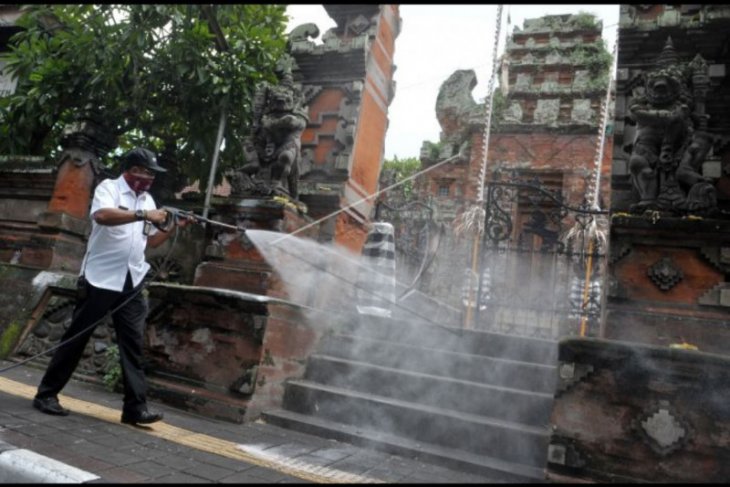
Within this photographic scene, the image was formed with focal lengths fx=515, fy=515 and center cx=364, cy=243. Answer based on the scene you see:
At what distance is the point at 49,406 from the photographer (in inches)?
153

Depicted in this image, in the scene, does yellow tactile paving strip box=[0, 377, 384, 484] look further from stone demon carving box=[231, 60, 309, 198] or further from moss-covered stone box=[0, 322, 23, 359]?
stone demon carving box=[231, 60, 309, 198]

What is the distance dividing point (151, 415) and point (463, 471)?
2.33m

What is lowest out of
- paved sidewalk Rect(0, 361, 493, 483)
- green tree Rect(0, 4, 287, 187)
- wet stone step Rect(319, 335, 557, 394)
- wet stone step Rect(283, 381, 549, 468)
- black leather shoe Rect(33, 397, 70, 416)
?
paved sidewalk Rect(0, 361, 493, 483)

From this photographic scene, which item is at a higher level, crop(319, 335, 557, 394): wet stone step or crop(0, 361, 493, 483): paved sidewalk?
crop(319, 335, 557, 394): wet stone step

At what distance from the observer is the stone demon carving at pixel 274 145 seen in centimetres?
600

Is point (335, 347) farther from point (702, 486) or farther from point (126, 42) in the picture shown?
point (126, 42)

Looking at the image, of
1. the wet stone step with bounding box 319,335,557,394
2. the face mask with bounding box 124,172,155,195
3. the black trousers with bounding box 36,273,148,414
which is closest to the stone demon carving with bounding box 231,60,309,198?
the face mask with bounding box 124,172,155,195

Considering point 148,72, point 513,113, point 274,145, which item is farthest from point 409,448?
point 513,113

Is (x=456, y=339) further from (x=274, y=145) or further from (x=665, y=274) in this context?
(x=274, y=145)

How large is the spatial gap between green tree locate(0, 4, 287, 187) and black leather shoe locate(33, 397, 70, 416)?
4.48 metres

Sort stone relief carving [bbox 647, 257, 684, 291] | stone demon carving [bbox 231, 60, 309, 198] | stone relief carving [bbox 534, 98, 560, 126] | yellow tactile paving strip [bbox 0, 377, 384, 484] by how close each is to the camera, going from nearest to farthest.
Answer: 1. yellow tactile paving strip [bbox 0, 377, 384, 484]
2. stone relief carving [bbox 647, 257, 684, 291]
3. stone demon carving [bbox 231, 60, 309, 198]
4. stone relief carving [bbox 534, 98, 560, 126]

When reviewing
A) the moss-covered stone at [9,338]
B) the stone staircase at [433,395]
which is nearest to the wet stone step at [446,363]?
the stone staircase at [433,395]

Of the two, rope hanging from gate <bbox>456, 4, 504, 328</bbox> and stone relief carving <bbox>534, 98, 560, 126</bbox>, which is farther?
stone relief carving <bbox>534, 98, 560, 126</bbox>

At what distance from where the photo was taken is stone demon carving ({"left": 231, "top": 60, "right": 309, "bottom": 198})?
6.00m
